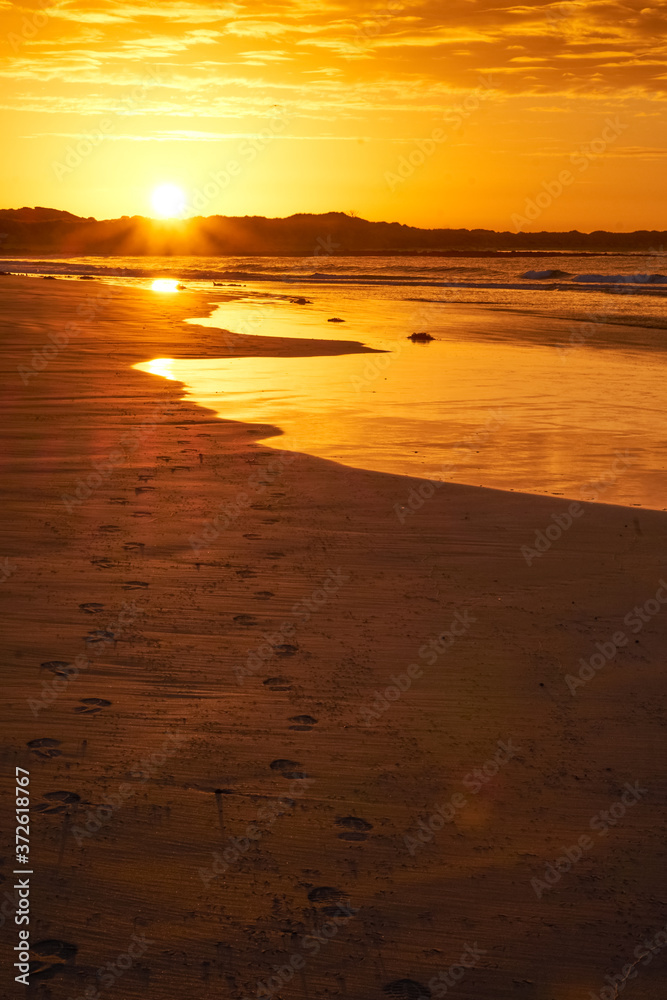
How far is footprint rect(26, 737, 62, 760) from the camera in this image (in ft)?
11.4

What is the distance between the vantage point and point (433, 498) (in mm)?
7160

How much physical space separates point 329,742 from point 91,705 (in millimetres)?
1003

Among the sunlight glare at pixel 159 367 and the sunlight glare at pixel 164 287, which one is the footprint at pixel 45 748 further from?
the sunlight glare at pixel 164 287

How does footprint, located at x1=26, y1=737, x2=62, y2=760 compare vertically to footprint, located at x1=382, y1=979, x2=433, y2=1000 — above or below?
above

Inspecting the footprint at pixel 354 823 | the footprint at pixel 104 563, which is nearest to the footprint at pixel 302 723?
the footprint at pixel 354 823

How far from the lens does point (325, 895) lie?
9.38 ft

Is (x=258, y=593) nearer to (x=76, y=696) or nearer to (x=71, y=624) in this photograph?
(x=71, y=624)

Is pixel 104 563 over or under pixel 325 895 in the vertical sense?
over

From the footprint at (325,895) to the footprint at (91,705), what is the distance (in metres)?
1.34

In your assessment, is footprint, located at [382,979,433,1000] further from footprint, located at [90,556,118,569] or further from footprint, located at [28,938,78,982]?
footprint, located at [90,556,118,569]

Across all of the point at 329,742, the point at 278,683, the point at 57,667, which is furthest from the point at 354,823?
the point at 57,667

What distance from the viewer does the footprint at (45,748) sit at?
137 inches

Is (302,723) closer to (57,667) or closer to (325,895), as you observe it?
(325,895)

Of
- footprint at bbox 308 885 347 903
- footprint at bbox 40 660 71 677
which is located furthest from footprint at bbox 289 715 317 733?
footprint at bbox 40 660 71 677
